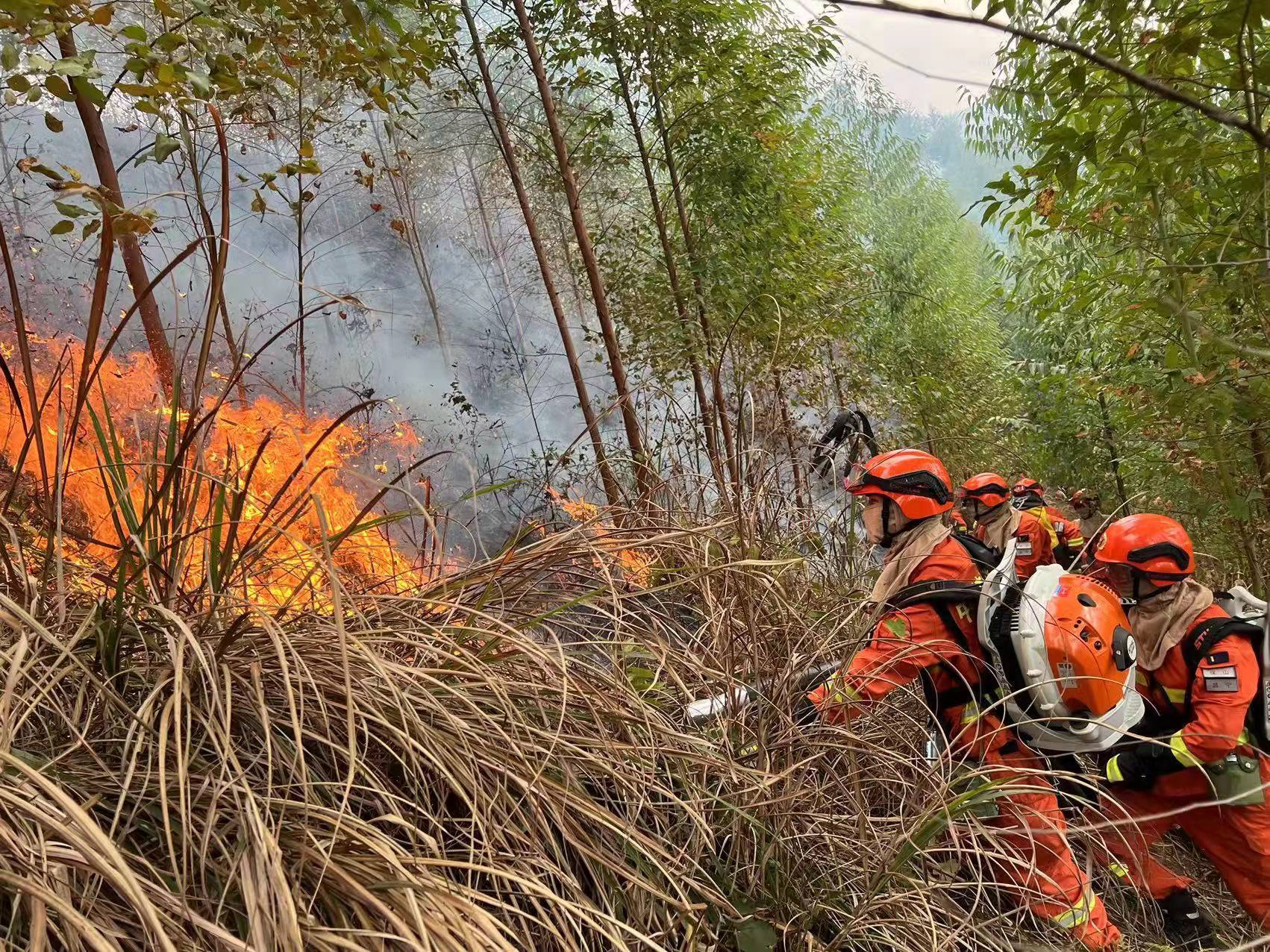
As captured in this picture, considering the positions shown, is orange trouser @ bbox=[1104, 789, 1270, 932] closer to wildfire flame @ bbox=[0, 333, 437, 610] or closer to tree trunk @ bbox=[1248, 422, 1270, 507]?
tree trunk @ bbox=[1248, 422, 1270, 507]

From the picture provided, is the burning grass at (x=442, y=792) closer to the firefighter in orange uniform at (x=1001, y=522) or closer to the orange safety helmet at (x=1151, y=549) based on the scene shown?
the orange safety helmet at (x=1151, y=549)

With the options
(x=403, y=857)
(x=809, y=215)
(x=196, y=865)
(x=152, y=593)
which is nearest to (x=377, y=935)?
(x=403, y=857)

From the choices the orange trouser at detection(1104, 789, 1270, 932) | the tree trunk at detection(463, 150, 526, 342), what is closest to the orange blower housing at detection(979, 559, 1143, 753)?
the orange trouser at detection(1104, 789, 1270, 932)

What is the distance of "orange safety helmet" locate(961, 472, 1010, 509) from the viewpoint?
5.65 metres

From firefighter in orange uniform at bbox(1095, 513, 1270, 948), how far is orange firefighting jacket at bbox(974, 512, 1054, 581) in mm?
2556

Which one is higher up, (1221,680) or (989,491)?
(989,491)

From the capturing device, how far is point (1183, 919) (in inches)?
114

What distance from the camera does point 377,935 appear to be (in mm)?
736

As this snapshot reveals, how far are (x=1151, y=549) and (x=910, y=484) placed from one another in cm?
101

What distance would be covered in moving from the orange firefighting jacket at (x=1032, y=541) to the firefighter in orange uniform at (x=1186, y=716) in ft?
8.39

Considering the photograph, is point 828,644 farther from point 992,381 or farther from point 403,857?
point 992,381

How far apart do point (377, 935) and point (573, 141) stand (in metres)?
10.3

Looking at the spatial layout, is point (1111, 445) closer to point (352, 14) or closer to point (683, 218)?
point (683, 218)

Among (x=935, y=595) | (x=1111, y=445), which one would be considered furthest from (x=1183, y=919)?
(x=1111, y=445)
